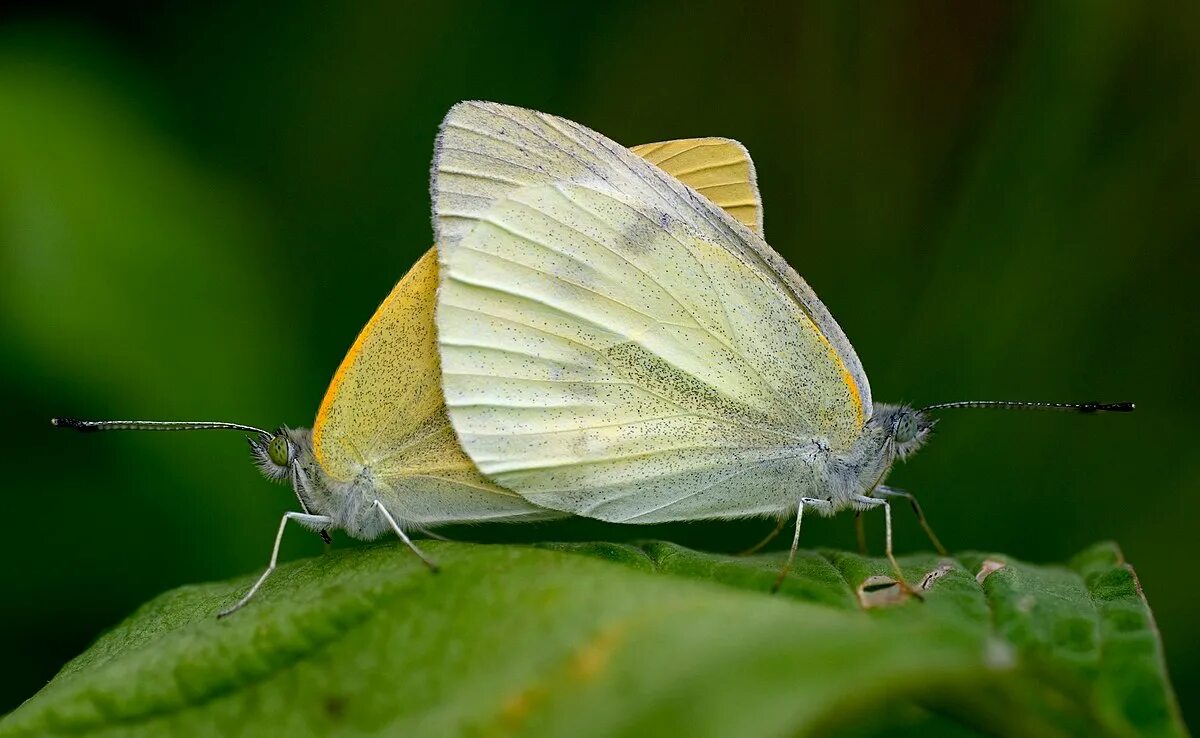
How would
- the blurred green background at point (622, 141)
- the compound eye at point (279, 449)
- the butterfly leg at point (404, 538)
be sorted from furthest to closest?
the blurred green background at point (622, 141)
the compound eye at point (279, 449)
the butterfly leg at point (404, 538)

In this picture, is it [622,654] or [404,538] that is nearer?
[622,654]

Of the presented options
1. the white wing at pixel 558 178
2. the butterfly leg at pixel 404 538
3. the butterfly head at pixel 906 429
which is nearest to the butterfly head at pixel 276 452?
the butterfly leg at pixel 404 538

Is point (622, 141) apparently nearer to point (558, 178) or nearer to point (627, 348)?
point (558, 178)

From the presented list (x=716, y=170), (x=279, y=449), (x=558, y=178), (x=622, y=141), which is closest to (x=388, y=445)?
(x=279, y=449)

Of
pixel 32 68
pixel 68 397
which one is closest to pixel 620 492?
pixel 68 397

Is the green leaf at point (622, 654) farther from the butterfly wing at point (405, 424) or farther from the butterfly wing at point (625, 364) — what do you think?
the butterfly wing at point (625, 364)

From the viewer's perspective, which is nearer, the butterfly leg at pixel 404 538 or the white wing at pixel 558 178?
the butterfly leg at pixel 404 538
